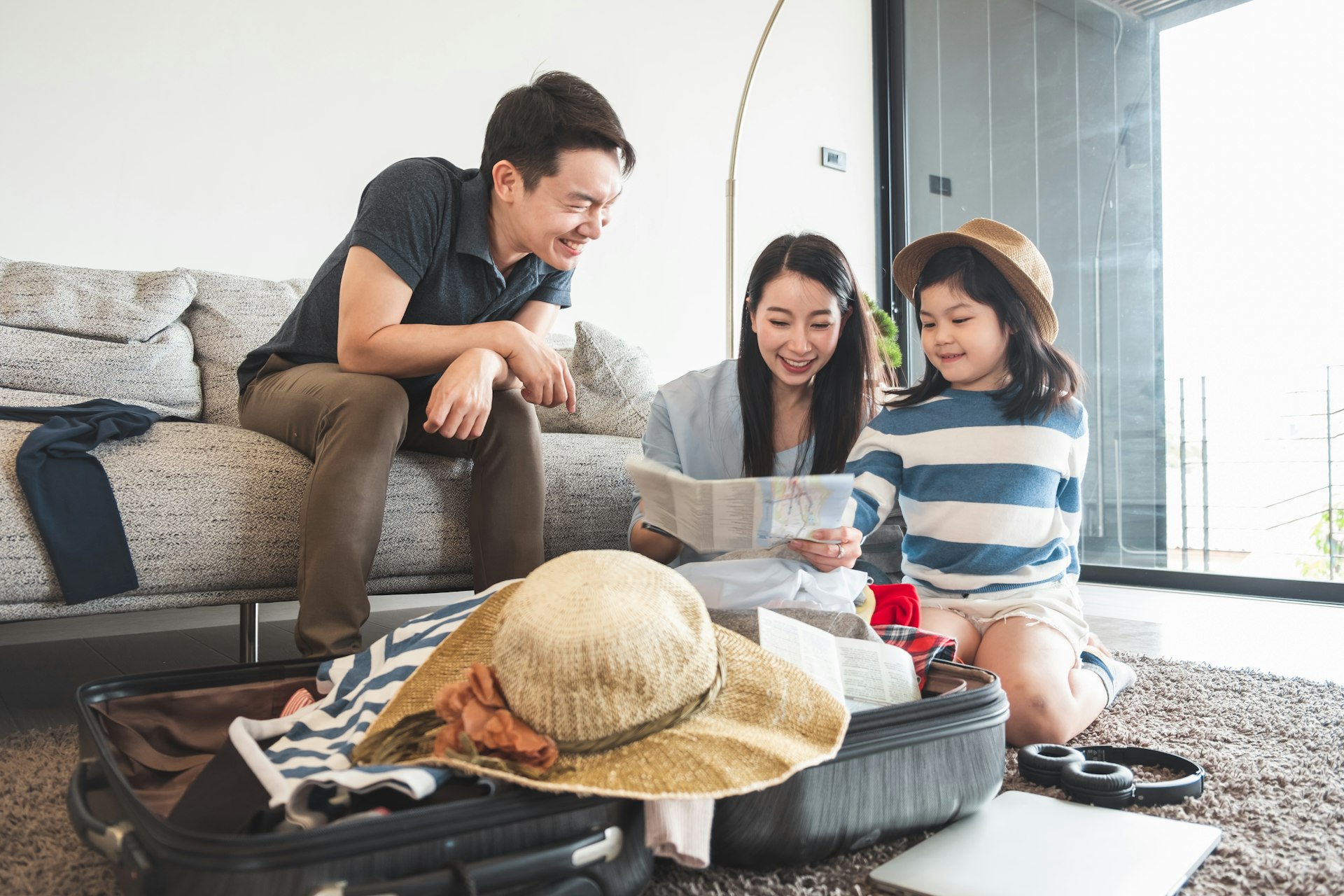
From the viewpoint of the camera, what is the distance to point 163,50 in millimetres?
2309

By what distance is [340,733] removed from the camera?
2.58ft

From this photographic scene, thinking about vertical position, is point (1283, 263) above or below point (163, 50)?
below

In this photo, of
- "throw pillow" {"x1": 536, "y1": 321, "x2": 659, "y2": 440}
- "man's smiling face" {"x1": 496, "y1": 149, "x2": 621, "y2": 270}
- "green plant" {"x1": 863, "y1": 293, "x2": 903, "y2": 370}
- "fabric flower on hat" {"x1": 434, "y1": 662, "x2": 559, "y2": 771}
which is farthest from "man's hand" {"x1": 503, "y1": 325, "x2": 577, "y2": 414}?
"green plant" {"x1": 863, "y1": 293, "x2": 903, "y2": 370}

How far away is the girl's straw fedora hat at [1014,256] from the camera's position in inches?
55.1

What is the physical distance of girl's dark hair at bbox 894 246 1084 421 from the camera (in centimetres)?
138

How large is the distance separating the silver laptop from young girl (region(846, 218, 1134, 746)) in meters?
0.37

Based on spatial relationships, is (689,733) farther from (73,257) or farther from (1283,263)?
(1283,263)

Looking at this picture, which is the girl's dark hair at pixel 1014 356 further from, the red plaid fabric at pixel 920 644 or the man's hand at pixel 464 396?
the man's hand at pixel 464 396

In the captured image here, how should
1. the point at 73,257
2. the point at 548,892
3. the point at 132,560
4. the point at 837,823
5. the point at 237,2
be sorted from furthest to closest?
the point at 237,2, the point at 73,257, the point at 132,560, the point at 837,823, the point at 548,892

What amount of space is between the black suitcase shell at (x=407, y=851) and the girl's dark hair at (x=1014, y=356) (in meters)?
0.94

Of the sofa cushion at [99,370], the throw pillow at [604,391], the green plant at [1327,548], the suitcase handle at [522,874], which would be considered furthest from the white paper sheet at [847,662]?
the green plant at [1327,548]

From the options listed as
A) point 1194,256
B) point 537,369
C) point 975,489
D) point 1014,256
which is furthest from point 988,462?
point 1194,256

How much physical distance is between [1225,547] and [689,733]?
269 cm

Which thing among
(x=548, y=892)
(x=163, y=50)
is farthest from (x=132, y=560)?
(x=163, y=50)
